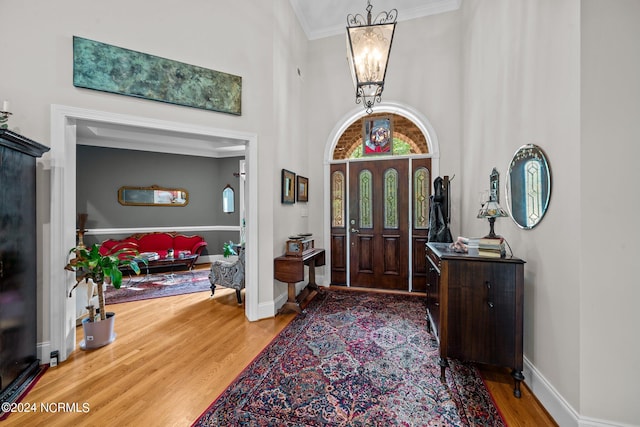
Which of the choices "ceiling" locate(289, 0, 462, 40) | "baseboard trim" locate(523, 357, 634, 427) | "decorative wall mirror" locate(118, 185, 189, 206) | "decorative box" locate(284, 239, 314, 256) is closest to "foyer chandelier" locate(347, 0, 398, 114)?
"decorative box" locate(284, 239, 314, 256)

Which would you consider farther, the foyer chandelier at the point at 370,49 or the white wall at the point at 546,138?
the foyer chandelier at the point at 370,49

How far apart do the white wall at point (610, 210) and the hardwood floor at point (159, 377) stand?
481 mm

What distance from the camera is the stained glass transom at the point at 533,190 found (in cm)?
182

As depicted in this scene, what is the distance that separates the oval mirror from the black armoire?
3728mm

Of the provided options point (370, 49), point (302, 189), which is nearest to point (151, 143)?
point (302, 189)

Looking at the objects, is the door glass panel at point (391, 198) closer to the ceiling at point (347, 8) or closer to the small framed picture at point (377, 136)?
the small framed picture at point (377, 136)

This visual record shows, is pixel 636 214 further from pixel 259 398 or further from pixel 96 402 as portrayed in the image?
pixel 96 402

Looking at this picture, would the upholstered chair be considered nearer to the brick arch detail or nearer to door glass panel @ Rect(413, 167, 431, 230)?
the brick arch detail

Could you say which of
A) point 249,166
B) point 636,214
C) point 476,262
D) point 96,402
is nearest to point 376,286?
point 476,262

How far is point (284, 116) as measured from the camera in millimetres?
3689

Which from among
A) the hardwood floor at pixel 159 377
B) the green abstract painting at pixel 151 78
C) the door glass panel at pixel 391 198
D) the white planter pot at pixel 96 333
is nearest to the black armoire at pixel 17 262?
the hardwood floor at pixel 159 377

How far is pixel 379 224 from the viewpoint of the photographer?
4.35 metres

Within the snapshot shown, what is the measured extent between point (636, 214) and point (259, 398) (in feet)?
8.40

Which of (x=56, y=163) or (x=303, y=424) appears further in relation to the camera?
(x=56, y=163)
